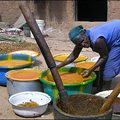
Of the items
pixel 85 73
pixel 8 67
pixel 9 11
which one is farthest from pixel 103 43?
pixel 9 11

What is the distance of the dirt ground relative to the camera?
494 cm

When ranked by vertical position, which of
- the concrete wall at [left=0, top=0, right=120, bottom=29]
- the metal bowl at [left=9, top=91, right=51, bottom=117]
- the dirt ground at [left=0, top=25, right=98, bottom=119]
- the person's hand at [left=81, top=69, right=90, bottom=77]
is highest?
the concrete wall at [left=0, top=0, right=120, bottom=29]

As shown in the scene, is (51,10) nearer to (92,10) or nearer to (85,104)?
(92,10)

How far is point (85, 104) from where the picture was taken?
14.2ft

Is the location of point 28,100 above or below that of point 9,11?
below

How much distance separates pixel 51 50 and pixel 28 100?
13.6 feet

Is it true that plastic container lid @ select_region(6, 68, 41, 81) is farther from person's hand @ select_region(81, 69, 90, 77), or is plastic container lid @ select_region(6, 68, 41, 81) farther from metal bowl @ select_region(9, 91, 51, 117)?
person's hand @ select_region(81, 69, 90, 77)

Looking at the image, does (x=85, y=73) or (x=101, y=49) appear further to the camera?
(x=85, y=73)

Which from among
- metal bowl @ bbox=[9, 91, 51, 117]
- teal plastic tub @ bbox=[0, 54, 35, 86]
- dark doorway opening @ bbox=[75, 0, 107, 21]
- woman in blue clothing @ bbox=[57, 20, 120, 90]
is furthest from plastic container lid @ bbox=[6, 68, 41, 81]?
dark doorway opening @ bbox=[75, 0, 107, 21]

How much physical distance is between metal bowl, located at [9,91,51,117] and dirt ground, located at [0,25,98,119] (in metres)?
0.12

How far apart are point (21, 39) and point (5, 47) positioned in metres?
1.31

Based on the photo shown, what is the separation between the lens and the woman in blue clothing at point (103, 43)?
486 cm

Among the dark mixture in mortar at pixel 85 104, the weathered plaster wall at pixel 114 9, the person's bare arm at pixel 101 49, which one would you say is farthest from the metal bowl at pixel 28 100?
the weathered plaster wall at pixel 114 9

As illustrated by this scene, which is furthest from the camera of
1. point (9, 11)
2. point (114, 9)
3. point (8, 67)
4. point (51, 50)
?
point (9, 11)
